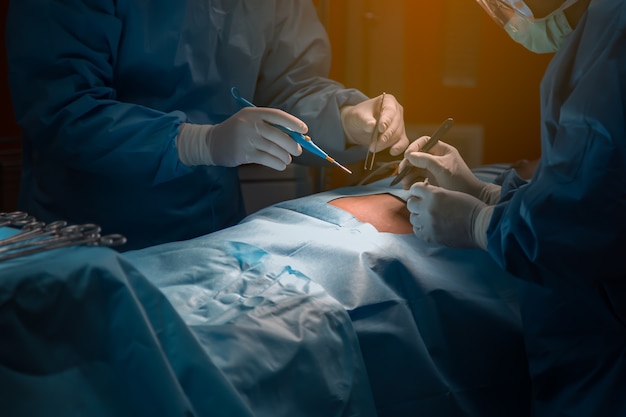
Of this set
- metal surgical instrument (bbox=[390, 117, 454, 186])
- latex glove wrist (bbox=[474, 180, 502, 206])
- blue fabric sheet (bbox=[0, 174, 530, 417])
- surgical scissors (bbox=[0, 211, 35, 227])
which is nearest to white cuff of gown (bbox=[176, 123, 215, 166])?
blue fabric sheet (bbox=[0, 174, 530, 417])

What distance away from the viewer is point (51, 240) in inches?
38.3

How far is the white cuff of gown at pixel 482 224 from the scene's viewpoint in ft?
4.65

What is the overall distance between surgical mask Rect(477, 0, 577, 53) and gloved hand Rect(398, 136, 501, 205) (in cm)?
46

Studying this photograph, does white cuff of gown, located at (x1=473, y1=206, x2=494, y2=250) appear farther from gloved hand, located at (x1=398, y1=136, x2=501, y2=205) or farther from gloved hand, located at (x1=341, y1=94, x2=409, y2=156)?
gloved hand, located at (x1=341, y1=94, x2=409, y2=156)

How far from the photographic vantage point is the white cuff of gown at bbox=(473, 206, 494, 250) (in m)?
1.42

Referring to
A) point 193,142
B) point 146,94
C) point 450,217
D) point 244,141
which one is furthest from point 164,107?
point 450,217

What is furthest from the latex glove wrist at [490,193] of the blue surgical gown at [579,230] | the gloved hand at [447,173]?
the blue surgical gown at [579,230]

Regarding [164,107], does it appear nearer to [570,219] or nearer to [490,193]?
[490,193]

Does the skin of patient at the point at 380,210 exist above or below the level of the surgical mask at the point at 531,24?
below

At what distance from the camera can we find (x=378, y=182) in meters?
2.07

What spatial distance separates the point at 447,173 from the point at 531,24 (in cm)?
56

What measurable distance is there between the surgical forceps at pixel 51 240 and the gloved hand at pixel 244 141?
2.34ft

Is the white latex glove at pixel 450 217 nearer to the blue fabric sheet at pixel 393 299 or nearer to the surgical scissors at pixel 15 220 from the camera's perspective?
the blue fabric sheet at pixel 393 299

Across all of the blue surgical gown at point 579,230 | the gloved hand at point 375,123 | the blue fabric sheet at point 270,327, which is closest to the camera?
A: the blue fabric sheet at point 270,327
